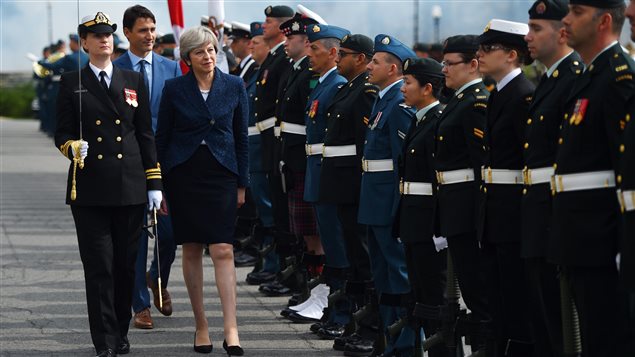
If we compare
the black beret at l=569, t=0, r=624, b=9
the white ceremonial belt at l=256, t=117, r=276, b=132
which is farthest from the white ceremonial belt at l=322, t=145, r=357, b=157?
the black beret at l=569, t=0, r=624, b=9

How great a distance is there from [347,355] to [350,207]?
38.9 inches

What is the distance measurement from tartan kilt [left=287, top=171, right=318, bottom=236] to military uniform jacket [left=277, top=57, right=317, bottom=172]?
101 millimetres

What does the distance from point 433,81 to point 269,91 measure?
4.04 m

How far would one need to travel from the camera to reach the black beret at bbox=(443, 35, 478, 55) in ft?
23.1

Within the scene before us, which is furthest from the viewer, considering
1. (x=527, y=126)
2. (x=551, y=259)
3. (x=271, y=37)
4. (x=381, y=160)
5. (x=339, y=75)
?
(x=271, y=37)

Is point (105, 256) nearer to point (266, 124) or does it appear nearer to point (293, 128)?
point (293, 128)

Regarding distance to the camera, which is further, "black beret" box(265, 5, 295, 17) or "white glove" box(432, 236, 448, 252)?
"black beret" box(265, 5, 295, 17)

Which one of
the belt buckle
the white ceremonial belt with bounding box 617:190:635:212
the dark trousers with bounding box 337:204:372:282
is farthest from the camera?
the dark trousers with bounding box 337:204:372:282

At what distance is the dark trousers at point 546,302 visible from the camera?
5.94 meters

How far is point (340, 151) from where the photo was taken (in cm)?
879

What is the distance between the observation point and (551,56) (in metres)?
6.16

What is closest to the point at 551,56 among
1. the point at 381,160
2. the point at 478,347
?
the point at 478,347

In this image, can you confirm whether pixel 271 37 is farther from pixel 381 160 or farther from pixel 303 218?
pixel 381 160

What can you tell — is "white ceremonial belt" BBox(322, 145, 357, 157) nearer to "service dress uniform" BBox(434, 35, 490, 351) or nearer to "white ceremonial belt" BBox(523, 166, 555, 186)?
"service dress uniform" BBox(434, 35, 490, 351)
